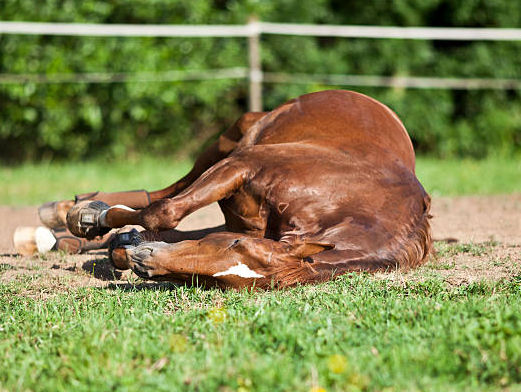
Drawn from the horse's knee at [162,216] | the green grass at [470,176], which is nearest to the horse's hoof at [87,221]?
the horse's knee at [162,216]

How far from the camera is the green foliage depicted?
9.55 metres

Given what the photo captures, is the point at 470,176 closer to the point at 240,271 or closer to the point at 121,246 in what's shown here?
the point at 121,246

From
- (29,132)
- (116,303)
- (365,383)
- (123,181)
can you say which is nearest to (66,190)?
(123,181)

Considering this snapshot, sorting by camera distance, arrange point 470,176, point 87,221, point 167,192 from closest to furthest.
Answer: point 87,221
point 167,192
point 470,176

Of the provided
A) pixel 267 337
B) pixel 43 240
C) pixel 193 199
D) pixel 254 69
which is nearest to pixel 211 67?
pixel 254 69

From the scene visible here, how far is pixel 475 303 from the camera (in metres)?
2.66

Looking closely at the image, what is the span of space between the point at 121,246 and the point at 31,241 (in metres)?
1.33

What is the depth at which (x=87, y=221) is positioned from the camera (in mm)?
3689


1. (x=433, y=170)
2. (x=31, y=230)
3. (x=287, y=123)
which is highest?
(x=287, y=123)

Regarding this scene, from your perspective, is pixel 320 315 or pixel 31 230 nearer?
pixel 320 315

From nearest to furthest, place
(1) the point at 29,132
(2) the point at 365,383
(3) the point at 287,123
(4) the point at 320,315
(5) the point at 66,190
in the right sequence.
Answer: (2) the point at 365,383, (4) the point at 320,315, (3) the point at 287,123, (5) the point at 66,190, (1) the point at 29,132

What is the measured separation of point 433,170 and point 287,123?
5214mm

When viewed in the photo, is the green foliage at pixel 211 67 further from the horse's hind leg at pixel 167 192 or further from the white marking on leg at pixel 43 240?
the white marking on leg at pixel 43 240

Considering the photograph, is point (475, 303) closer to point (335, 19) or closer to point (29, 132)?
point (29, 132)
